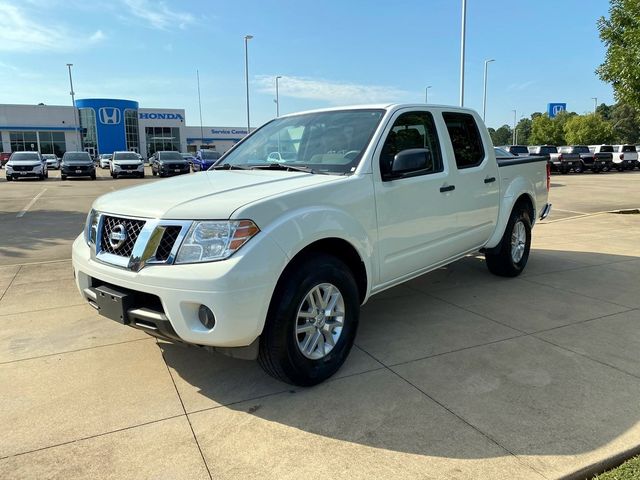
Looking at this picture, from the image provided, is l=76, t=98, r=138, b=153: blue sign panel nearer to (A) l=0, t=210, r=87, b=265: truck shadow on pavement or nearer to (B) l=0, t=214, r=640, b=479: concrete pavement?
(A) l=0, t=210, r=87, b=265: truck shadow on pavement

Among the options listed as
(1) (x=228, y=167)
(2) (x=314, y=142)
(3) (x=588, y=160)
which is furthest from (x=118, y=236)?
(3) (x=588, y=160)

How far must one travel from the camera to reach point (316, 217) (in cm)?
322

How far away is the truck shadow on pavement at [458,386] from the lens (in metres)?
2.82

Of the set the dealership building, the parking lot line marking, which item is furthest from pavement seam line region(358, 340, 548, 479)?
the dealership building

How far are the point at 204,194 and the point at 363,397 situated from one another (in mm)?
1663

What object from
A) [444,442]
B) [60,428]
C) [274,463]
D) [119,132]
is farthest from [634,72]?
[119,132]

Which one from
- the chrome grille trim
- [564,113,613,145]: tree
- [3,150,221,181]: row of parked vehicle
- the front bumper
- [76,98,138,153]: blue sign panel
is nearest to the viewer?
the front bumper

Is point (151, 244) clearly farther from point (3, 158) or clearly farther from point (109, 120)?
point (109, 120)

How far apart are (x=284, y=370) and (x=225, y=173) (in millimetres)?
1792

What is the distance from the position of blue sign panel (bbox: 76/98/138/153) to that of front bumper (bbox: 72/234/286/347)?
68038 millimetres

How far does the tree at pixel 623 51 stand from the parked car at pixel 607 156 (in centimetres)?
2612

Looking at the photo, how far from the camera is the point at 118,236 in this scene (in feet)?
10.5

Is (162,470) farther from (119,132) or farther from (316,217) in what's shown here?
(119,132)

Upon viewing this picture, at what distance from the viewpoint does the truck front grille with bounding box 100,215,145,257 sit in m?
3.13
